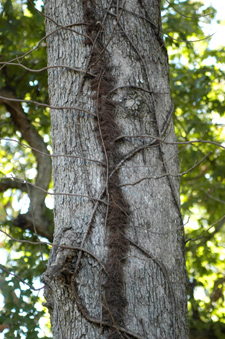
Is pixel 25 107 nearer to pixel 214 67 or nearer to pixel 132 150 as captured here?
pixel 214 67

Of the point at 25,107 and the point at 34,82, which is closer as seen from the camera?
the point at 34,82

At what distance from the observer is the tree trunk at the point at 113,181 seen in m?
1.45

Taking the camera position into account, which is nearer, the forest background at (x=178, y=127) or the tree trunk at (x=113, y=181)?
the tree trunk at (x=113, y=181)

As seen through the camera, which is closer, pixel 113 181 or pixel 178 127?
pixel 113 181

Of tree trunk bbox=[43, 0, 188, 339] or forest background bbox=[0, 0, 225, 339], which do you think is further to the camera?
forest background bbox=[0, 0, 225, 339]

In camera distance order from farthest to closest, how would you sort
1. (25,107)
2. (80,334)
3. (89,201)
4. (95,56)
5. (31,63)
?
(25,107) < (31,63) < (95,56) < (89,201) < (80,334)

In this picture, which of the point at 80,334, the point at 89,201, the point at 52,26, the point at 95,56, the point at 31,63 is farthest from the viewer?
the point at 31,63

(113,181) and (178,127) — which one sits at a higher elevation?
(178,127)

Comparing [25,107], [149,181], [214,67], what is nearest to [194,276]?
[214,67]

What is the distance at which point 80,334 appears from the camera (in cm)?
141

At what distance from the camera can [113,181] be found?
5.36ft

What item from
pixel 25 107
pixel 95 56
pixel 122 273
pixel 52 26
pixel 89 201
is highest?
pixel 25 107

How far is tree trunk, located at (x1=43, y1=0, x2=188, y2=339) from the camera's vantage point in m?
1.45

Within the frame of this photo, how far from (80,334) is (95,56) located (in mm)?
1236
